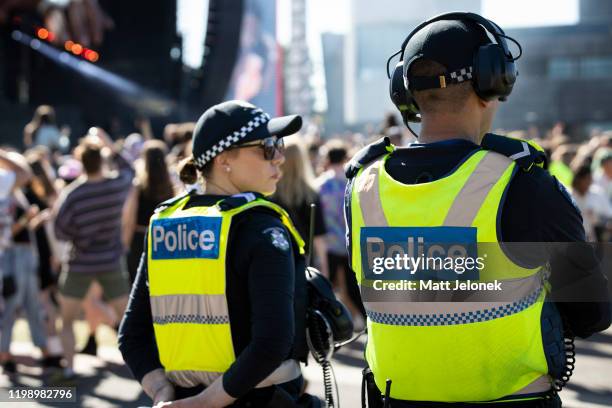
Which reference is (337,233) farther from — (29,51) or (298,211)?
(29,51)

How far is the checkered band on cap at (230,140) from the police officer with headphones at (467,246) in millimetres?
663

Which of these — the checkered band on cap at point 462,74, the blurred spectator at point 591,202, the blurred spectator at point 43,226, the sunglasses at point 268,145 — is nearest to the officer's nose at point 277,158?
the sunglasses at point 268,145

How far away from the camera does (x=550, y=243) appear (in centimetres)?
222

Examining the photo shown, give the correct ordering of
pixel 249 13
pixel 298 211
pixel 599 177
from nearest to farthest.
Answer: pixel 298 211, pixel 599 177, pixel 249 13

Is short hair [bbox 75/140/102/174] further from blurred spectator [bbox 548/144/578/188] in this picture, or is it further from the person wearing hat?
blurred spectator [bbox 548/144/578/188]

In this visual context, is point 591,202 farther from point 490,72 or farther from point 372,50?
point 372,50

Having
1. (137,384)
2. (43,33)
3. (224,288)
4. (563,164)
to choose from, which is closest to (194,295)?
(224,288)

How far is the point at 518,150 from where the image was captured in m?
2.29

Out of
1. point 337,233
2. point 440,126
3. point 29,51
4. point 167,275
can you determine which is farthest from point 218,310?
point 29,51

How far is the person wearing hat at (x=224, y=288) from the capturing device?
109 inches

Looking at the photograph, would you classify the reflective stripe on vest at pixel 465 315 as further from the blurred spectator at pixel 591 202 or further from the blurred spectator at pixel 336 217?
the blurred spectator at pixel 591 202

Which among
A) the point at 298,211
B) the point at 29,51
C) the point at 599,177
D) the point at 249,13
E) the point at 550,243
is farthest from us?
the point at 29,51

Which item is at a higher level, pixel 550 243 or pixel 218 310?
pixel 550 243

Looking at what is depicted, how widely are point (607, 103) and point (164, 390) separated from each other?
66.0 metres
